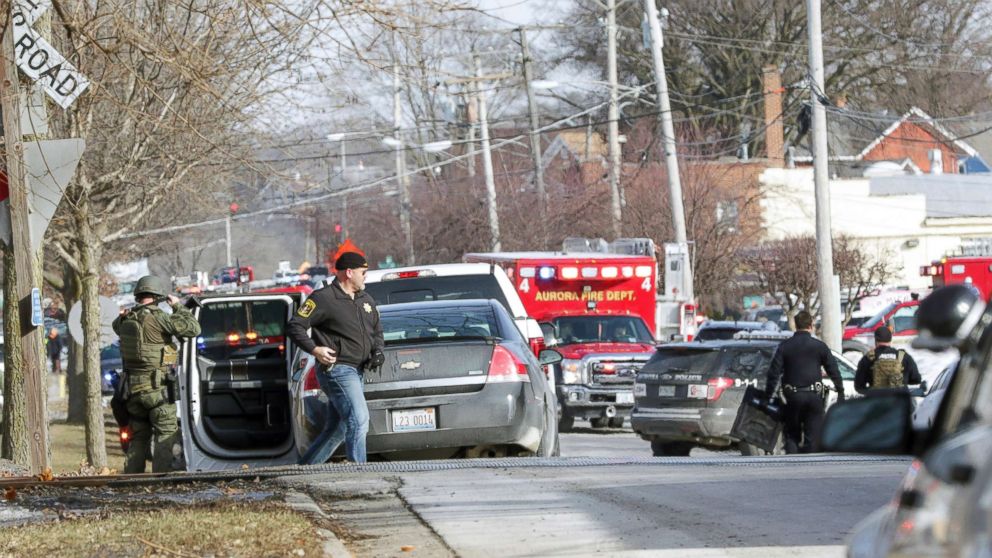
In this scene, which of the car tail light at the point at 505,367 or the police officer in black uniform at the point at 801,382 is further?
the police officer in black uniform at the point at 801,382

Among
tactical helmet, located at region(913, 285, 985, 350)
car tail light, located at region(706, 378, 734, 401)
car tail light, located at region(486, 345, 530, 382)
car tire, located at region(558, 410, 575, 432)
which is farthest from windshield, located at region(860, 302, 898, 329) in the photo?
tactical helmet, located at region(913, 285, 985, 350)

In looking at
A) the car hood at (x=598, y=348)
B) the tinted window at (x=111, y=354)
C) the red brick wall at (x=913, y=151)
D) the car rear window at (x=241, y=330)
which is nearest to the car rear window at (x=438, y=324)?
the car rear window at (x=241, y=330)

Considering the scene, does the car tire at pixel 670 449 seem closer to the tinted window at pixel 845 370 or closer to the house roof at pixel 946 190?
the tinted window at pixel 845 370

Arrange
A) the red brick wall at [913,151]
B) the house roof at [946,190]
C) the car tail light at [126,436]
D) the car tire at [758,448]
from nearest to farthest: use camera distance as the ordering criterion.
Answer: the car tail light at [126,436], the car tire at [758,448], the house roof at [946,190], the red brick wall at [913,151]

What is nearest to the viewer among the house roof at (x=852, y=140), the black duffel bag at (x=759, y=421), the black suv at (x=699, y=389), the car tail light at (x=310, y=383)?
the car tail light at (x=310, y=383)

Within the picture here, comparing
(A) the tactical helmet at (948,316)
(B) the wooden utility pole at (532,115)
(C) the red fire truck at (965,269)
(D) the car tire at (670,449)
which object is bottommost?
(D) the car tire at (670,449)

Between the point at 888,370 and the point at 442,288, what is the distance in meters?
5.20

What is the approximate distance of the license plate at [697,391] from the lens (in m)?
16.7

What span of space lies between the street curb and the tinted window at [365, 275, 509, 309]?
575cm

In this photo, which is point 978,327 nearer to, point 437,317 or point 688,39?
point 437,317

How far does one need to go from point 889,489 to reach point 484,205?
35438 mm

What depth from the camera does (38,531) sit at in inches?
324

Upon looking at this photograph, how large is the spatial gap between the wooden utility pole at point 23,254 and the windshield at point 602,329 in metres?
12.1

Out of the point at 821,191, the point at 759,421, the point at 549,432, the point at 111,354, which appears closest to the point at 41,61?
the point at 549,432
